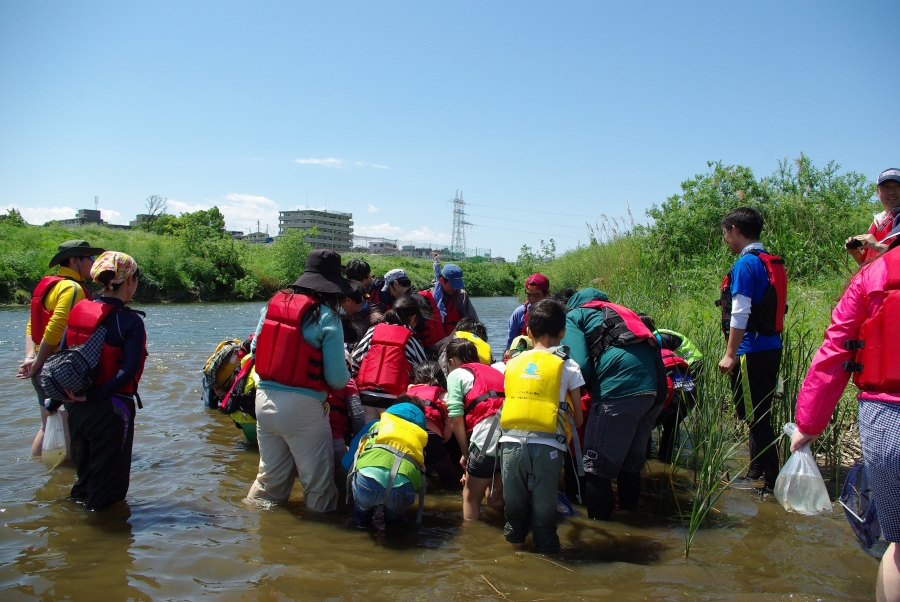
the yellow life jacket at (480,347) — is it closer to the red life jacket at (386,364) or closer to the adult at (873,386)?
the red life jacket at (386,364)

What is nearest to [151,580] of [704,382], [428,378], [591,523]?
[428,378]

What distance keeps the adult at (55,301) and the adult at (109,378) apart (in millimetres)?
1150

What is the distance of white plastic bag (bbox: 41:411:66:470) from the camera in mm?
4113

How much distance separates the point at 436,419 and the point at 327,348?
1.14m

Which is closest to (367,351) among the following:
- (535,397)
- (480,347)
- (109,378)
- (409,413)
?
(480,347)

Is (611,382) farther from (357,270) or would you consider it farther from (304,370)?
(357,270)

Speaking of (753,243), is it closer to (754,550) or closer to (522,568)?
(754,550)

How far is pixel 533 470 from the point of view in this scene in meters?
3.46

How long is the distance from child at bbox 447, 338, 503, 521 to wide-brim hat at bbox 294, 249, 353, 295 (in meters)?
1.04

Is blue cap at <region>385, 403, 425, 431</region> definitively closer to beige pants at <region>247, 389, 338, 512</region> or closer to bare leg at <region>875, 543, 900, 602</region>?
beige pants at <region>247, 389, 338, 512</region>

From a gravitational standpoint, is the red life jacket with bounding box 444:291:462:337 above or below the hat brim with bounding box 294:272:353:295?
below

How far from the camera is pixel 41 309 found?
201 inches

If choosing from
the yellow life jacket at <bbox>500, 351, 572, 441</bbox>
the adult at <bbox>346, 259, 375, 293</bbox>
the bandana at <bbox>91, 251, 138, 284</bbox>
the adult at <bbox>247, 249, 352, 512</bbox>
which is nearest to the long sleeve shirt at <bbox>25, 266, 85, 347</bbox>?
the bandana at <bbox>91, 251, 138, 284</bbox>

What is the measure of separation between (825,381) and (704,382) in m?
2.64
